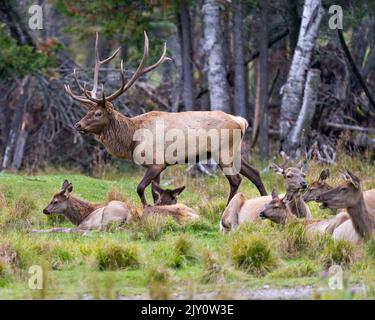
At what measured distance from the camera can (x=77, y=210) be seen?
43.5 ft

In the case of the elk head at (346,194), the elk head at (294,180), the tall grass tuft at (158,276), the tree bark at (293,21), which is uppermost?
the tree bark at (293,21)

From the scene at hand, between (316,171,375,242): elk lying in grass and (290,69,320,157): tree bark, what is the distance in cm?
712

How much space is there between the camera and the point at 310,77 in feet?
60.0

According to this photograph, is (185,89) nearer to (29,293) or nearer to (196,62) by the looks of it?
(196,62)

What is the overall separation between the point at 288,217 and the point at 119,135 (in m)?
3.77

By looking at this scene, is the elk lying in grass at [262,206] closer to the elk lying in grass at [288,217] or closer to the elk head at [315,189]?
the elk head at [315,189]

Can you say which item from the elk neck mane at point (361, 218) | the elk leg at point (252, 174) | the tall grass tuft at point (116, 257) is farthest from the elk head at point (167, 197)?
the tall grass tuft at point (116, 257)

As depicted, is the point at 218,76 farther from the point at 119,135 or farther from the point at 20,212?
the point at 20,212

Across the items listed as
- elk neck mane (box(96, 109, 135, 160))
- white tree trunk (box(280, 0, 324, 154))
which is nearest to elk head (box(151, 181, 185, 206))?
elk neck mane (box(96, 109, 135, 160))

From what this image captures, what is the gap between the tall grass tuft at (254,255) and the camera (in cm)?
983

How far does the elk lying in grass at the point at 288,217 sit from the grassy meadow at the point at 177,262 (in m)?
0.12

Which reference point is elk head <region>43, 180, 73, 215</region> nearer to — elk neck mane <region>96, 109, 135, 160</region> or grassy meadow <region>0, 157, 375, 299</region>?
grassy meadow <region>0, 157, 375, 299</region>

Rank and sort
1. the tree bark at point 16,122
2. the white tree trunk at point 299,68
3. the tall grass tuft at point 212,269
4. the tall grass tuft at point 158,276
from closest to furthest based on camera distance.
Result: 1. the tall grass tuft at point 158,276
2. the tall grass tuft at point 212,269
3. the white tree trunk at point 299,68
4. the tree bark at point 16,122
